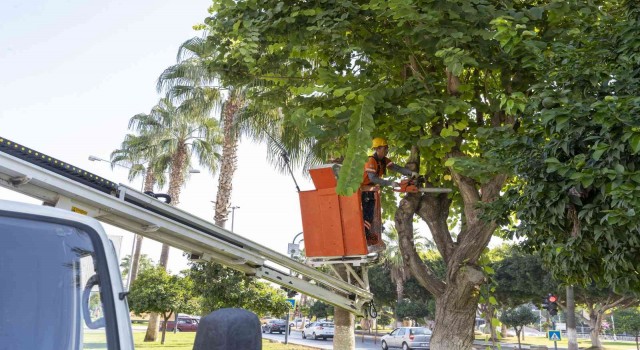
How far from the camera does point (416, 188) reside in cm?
873

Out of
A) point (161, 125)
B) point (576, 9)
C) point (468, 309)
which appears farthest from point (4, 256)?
point (161, 125)

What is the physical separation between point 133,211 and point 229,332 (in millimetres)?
2744

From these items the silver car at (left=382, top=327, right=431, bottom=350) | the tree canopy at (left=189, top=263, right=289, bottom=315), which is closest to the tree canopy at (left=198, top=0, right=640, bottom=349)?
the tree canopy at (left=189, top=263, right=289, bottom=315)

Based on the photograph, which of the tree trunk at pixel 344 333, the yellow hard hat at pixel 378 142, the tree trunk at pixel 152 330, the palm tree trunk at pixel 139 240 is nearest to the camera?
the yellow hard hat at pixel 378 142

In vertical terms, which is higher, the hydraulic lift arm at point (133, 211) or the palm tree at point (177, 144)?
the palm tree at point (177, 144)

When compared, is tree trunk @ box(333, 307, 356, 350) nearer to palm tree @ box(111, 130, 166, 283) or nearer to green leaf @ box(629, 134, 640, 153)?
green leaf @ box(629, 134, 640, 153)

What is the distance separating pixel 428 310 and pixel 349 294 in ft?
144

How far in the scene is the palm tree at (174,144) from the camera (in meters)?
28.0

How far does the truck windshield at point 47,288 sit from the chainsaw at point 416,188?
6.86 metres

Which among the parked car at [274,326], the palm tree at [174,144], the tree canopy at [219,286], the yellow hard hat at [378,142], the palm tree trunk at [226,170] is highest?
the palm tree at [174,144]

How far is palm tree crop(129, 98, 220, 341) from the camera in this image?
28.0 metres

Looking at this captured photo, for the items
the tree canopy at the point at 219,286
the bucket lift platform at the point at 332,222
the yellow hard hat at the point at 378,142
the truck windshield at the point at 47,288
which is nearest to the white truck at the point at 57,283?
the truck windshield at the point at 47,288

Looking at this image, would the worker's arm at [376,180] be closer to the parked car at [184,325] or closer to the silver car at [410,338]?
the silver car at [410,338]

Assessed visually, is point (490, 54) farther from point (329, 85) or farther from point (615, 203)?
point (615, 203)
